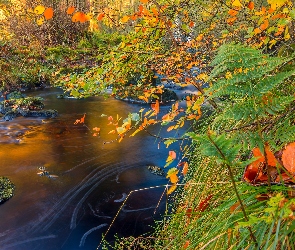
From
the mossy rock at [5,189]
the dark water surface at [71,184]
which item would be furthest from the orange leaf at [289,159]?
the mossy rock at [5,189]

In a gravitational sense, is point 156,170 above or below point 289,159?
below

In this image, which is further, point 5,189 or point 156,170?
point 156,170

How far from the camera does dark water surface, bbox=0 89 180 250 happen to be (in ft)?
17.2

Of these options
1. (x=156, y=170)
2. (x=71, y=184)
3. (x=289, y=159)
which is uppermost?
(x=289, y=159)

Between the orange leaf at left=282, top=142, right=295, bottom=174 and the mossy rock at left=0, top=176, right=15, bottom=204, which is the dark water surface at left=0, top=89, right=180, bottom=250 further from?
the orange leaf at left=282, top=142, right=295, bottom=174

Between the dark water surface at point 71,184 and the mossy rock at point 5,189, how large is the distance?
11 cm

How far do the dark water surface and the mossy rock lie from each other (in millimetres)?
113

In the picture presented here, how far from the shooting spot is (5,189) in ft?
20.5

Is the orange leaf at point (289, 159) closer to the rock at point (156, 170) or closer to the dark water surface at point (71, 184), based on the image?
the dark water surface at point (71, 184)

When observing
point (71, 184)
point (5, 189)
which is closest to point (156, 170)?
point (71, 184)

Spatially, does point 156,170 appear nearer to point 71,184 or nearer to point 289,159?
point 71,184

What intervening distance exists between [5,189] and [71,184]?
139 cm

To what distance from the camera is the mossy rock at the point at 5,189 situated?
600 centimetres

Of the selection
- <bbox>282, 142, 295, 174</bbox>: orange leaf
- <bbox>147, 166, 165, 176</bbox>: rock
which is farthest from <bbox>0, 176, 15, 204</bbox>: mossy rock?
<bbox>282, 142, 295, 174</bbox>: orange leaf
